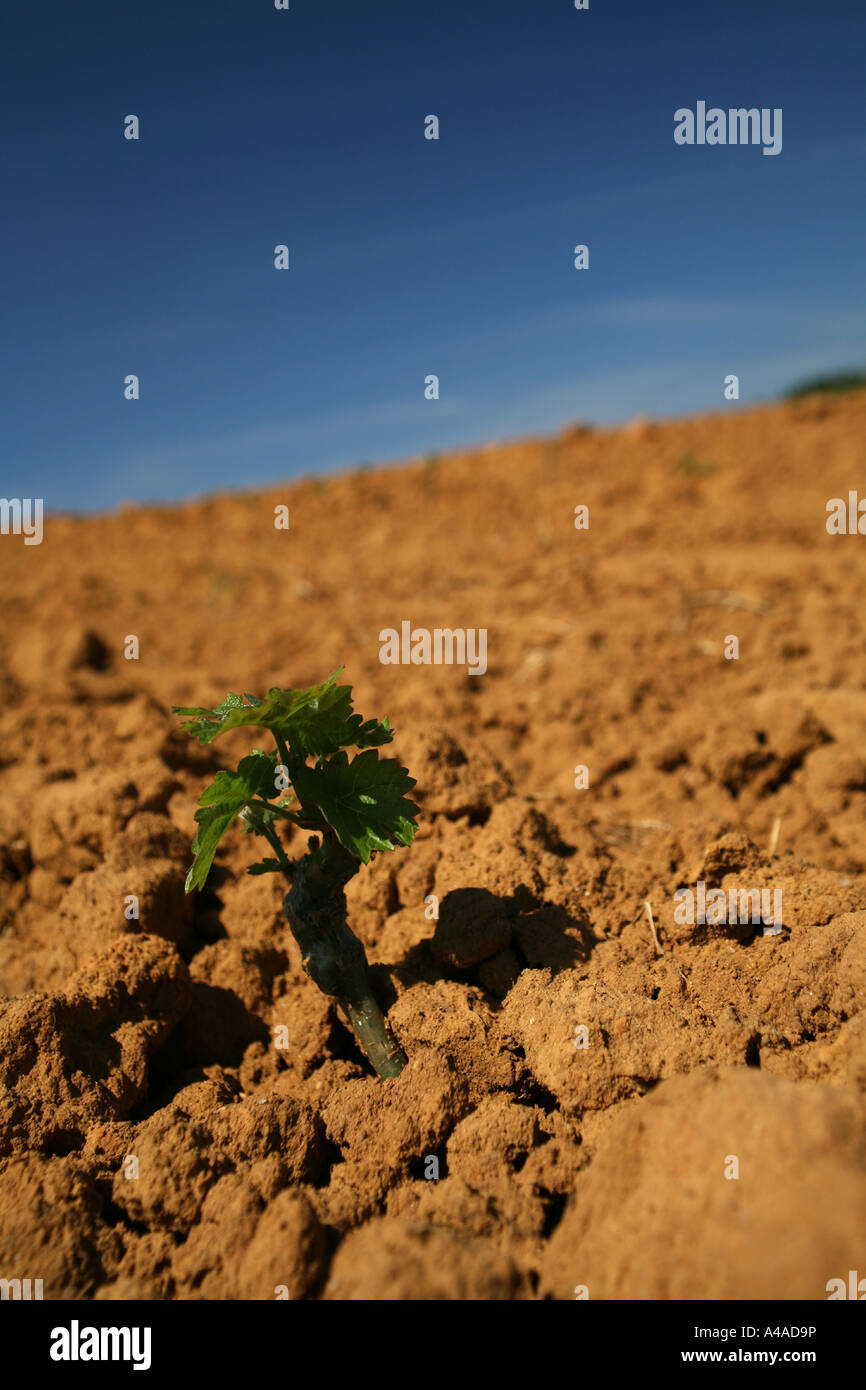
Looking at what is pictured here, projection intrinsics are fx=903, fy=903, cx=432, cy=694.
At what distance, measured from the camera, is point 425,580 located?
8.12m

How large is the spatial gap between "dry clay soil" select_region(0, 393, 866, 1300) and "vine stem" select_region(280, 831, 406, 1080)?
0.34 ft

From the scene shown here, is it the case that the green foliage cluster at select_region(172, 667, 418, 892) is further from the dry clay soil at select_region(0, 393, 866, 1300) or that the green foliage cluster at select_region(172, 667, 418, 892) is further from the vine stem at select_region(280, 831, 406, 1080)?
the dry clay soil at select_region(0, 393, 866, 1300)

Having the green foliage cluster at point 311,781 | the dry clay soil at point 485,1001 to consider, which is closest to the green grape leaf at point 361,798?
the green foliage cluster at point 311,781

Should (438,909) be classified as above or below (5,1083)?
above

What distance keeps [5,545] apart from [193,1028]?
1231 cm

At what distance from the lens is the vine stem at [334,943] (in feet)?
7.43

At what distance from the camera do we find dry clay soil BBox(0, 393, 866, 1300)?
1676 millimetres

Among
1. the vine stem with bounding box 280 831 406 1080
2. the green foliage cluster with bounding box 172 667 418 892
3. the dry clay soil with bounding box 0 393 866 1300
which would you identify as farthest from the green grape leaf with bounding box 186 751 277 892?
the dry clay soil with bounding box 0 393 866 1300

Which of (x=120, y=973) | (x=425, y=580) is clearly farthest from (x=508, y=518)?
(x=120, y=973)

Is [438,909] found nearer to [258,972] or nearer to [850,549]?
[258,972]

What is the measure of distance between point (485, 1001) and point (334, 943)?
48 centimetres

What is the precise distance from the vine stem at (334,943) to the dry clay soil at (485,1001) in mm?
105

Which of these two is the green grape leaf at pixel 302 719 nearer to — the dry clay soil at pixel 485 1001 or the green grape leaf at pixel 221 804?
the green grape leaf at pixel 221 804
